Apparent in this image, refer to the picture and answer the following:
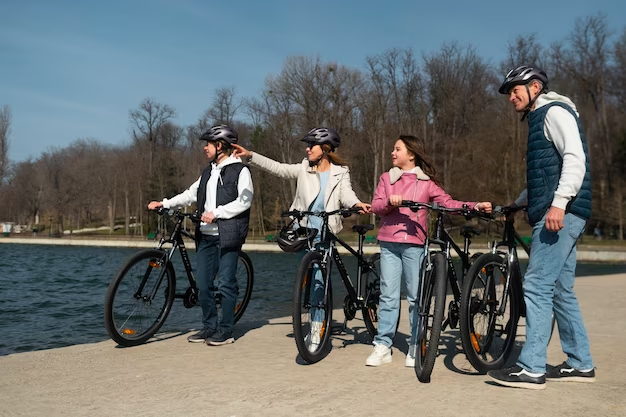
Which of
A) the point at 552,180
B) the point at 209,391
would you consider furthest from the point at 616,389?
the point at 209,391

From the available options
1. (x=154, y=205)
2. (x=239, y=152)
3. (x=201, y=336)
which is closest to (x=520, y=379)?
(x=201, y=336)

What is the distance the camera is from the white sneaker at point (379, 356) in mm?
4547

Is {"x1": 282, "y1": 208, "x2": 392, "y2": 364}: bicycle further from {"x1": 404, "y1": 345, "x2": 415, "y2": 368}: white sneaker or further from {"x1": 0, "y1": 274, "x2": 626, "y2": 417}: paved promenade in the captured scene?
{"x1": 404, "y1": 345, "x2": 415, "y2": 368}: white sneaker

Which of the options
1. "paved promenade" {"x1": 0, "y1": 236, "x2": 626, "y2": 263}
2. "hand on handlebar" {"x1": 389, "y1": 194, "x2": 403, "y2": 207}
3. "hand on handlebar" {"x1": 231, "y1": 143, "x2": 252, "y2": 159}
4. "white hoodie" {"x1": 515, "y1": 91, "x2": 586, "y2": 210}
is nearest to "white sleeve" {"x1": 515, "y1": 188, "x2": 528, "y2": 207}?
"white hoodie" {"x1": 515, "y1": 91, "x2": 586, "y2": 210}

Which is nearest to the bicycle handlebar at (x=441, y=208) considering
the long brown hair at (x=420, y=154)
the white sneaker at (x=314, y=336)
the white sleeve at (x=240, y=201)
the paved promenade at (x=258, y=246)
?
the long brown hair at (x=420, y=154)

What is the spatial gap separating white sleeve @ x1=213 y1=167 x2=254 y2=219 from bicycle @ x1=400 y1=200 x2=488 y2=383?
176 cm

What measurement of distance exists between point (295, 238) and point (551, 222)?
7.02 ft

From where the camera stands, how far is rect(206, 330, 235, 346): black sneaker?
540cm

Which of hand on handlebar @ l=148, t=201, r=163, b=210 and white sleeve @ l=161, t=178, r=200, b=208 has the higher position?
white sleeve @ l=161, t=178, r=200, b=208

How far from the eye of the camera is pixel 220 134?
571cm

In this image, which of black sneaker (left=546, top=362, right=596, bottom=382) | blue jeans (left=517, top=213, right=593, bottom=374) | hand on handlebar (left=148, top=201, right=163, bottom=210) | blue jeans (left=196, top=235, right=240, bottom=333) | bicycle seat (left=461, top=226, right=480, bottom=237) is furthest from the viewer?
hand on handlebar (left=148, top=201, right=163, bottom=210)

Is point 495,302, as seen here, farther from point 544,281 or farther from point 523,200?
point 523,200

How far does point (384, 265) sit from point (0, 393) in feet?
9.04

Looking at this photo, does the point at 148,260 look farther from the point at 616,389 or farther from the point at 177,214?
the point at 616,389
